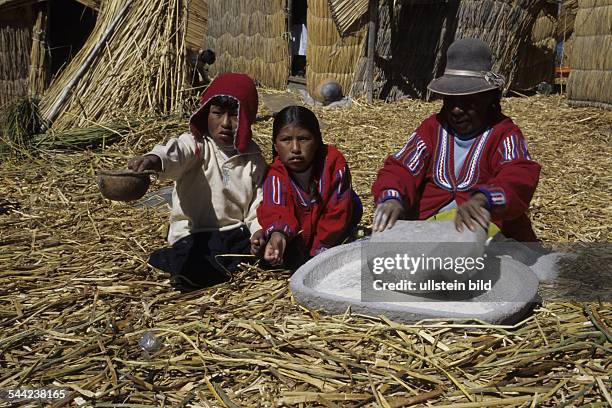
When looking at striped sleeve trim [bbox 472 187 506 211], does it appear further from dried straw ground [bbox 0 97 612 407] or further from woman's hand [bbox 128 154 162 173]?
woman's hand [bbox 128 154 162 173]

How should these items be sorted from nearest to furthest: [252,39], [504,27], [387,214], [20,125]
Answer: [387,214] → [20,125] → [504,27] → [252,39]

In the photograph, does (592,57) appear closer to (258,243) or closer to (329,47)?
(329,47)

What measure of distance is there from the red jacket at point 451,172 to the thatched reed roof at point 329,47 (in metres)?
5.78

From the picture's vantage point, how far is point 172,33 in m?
6.24

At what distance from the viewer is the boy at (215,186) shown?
2826 millimetres

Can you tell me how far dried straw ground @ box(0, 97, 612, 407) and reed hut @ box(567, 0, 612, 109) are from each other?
4486mm

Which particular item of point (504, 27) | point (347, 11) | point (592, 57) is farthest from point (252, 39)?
point (592, 57)

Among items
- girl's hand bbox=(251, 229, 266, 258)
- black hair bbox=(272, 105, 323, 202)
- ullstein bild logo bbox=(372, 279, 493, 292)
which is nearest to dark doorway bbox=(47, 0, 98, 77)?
black hair bbox=(272, 105, 323, 202)

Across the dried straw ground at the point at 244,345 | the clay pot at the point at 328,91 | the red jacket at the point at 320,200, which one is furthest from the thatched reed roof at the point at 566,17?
the red jacket at the point at 320,200

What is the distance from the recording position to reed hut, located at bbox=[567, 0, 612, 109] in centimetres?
718

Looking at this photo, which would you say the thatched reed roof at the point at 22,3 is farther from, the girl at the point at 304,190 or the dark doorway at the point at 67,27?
the girl at the point at 304,190

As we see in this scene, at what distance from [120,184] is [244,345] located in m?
0.71

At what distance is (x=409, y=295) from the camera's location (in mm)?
2426

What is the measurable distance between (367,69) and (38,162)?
4.66 meters
